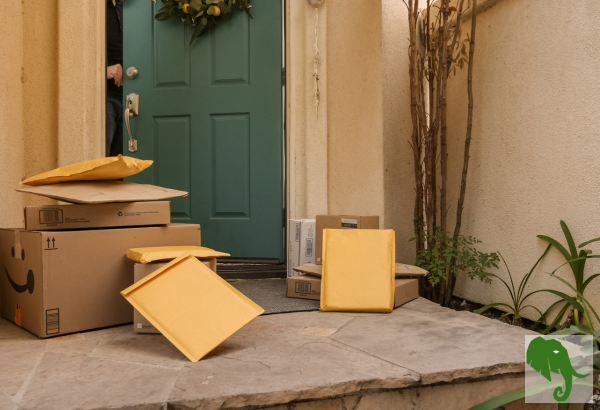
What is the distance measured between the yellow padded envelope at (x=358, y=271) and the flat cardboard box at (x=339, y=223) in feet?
0.57

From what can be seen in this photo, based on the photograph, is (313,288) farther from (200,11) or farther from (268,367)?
(200,11)

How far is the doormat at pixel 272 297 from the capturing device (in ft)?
5.69

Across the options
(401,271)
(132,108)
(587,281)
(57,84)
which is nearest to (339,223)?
(401,271)

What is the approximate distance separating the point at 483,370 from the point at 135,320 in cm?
105

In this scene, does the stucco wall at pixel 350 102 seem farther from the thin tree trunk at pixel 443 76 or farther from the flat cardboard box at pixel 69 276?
the flat cardboard box at pixel 69 276

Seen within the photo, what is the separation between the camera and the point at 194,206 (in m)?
2.59

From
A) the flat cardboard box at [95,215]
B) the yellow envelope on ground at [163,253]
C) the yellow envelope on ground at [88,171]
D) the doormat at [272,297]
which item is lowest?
the doormat at [272,297]

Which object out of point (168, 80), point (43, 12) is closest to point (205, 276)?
point (168, 80)

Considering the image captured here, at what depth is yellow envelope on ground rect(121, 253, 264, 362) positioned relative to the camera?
118cm

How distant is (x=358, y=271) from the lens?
171cm

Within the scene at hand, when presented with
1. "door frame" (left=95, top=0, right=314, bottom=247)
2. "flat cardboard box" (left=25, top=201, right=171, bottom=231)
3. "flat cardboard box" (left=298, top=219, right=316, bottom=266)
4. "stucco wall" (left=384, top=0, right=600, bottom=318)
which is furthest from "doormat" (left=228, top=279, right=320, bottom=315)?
"stucco wall" (left=384, top=0, right=600, bottom=318)

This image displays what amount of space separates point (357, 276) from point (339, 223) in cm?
38

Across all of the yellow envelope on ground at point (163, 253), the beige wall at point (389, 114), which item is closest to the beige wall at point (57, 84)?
the beige wall at point (389, 114)

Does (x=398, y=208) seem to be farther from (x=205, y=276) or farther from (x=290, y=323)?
(x=205, y=276)
